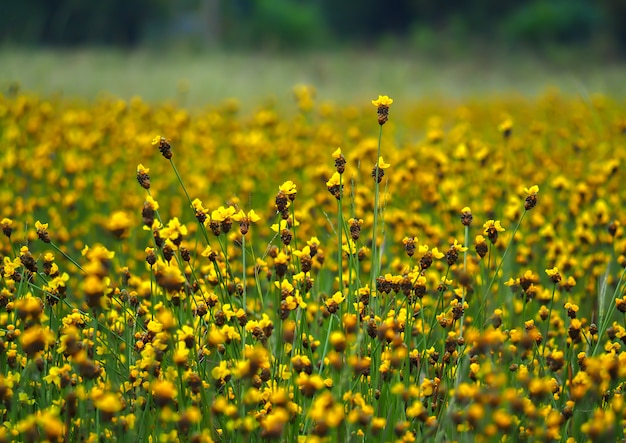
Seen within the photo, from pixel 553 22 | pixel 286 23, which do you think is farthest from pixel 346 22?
pixel 553 22

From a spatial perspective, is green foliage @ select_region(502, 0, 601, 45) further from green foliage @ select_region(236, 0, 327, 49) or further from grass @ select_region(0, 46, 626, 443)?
grass @ select_region(0, 46, 626, 443)

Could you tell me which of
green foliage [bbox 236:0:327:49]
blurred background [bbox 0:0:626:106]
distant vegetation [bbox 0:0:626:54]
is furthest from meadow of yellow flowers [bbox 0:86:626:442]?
green foliage [bbox 236:0:327:49]

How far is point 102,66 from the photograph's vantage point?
1082cm

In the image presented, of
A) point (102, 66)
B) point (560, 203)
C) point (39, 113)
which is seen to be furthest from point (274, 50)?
point (560, 203)

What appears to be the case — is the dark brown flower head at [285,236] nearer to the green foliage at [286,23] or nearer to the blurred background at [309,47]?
the blurred background at [309,47]

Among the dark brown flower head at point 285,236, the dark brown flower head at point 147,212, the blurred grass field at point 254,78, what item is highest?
the dark brown flower head at point 147,212

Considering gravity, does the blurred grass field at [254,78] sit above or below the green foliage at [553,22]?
below

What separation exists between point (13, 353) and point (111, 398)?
2.14 ft

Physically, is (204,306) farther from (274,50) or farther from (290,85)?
(274,50)

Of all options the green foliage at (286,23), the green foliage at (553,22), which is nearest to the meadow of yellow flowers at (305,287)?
the green foliage at (553,22)

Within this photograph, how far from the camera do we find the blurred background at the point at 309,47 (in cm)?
950

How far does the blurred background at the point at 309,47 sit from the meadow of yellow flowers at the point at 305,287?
135cm

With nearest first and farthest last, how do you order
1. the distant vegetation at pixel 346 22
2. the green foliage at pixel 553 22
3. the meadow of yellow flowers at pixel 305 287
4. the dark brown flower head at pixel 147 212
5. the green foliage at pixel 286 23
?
1. the meadow of yellow flowers at pixel 305 287
2. the dark brown flower head at pixel 147 212
3. the distant vegetation at pixel 346 22
4. the green foliage at pixel 553 22
5. the green foliage at pixel 286 23

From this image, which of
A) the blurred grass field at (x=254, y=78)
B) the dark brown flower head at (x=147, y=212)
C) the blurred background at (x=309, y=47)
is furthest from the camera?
the blurred background at (x=309, y=47)
